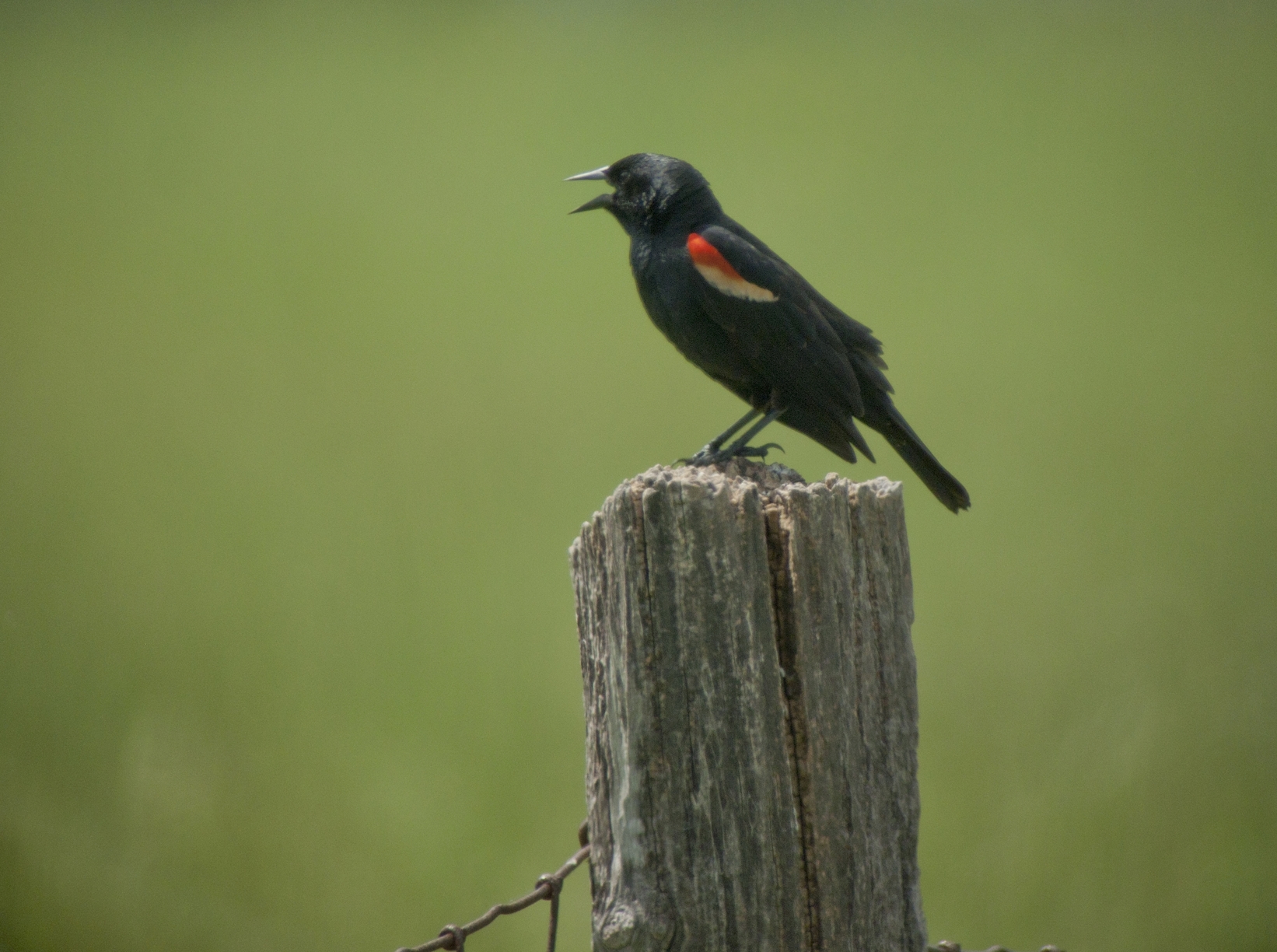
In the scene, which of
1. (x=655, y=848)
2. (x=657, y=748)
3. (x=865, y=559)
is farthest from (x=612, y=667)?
(x=865, y=559)

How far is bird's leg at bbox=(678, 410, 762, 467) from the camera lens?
2240 mm

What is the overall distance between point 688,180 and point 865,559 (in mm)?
1741

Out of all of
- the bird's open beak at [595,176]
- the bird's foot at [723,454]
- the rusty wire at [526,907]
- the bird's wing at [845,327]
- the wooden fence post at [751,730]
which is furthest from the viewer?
the bird's open beak at [595,176]

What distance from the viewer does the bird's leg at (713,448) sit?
7.35 ft

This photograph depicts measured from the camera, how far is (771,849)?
1132 mm

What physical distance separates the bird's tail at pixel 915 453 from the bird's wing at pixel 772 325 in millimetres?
192

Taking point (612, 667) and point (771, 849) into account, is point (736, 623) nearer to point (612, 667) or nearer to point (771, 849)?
point (612, 667)

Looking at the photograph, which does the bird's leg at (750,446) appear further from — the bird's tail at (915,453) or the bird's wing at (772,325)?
the bird's tail at (915,453)

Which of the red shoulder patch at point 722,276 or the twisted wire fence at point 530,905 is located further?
the red shoulder patch at point 722,276

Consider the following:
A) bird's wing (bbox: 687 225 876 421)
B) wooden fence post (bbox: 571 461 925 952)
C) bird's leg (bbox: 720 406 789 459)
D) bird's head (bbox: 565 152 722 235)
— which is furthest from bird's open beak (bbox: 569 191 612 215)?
wooden fence post (bbox: 571 461 925 952)

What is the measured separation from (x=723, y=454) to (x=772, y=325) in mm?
401

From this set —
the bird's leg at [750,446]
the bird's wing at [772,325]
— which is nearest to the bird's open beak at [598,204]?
the bird's wing at [772,325]

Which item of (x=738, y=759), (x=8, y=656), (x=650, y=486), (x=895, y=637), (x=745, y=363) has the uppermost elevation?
(x=745, y=363)

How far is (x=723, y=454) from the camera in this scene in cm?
226
